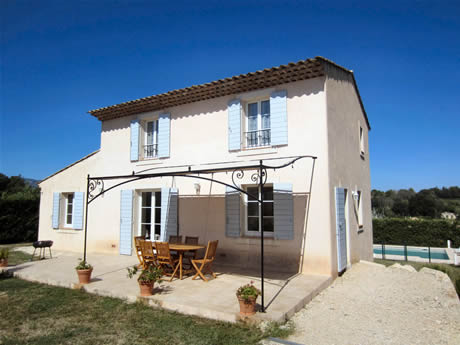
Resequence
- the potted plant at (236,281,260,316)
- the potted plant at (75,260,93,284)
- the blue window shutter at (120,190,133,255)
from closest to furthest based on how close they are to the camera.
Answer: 1. the potted plant at (236,281,260,316)
2. the potted plant at (75,260,93,284)
3. the blue window shutter at (120,190,133,255)

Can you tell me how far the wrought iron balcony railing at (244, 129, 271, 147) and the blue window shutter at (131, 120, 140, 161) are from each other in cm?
410

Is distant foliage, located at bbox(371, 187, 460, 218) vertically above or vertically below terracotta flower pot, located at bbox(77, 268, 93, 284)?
above

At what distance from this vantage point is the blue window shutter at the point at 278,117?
812 cm

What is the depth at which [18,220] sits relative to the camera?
16.4 m

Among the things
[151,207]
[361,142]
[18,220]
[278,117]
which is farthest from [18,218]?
[361,142]

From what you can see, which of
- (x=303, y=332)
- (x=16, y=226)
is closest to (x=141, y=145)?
(x=303, y=332)

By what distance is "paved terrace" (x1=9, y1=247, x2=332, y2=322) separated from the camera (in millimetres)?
5152

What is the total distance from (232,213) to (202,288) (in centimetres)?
264

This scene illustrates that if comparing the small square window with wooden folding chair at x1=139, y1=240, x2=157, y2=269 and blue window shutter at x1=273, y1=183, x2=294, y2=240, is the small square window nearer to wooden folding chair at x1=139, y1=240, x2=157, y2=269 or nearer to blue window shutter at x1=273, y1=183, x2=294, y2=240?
blue window shutter at x1=273, y1=183, x2=294, y2=240

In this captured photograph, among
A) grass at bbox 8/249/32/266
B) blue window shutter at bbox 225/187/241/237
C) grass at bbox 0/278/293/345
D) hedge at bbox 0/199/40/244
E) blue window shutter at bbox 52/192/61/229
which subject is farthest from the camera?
hedge at bbox 0/199/40/244

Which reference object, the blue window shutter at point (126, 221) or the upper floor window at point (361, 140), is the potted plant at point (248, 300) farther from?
the upper floor window at point (361, 140)

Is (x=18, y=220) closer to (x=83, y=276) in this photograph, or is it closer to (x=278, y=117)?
(x=83, y=276)

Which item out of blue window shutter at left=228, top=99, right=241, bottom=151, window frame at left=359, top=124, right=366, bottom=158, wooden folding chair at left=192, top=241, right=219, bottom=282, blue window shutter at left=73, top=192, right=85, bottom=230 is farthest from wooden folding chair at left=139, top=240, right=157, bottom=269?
window frame at left=359, top=124, right=366, bottom=158

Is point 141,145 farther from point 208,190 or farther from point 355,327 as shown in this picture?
point 355,327
